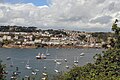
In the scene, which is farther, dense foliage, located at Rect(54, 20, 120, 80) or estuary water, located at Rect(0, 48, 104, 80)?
estuary water, located at Rect(0, 48, 104, 80)

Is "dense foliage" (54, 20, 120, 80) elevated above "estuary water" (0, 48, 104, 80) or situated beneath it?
elevated above

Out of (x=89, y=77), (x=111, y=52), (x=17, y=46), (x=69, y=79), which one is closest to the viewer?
(x=89, y=77)

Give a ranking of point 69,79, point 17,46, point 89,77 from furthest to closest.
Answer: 1. point 17,46
2. point 69,79
3. point 89,77

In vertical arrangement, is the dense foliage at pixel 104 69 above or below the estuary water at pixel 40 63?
above

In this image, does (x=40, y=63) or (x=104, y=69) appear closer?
(x=104, y=69)

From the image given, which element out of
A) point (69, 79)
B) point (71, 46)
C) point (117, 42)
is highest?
point (117, 42)

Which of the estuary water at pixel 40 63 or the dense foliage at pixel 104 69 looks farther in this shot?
the estuary water at pixel 40 63

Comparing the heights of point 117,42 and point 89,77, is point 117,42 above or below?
above

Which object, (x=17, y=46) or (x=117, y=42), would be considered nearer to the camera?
(x=117, y=42)

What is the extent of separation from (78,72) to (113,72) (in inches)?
116

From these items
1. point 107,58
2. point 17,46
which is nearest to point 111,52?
point 107,58

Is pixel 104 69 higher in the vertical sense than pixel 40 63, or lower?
higher

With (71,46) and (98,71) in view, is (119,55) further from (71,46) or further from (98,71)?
(71,46)

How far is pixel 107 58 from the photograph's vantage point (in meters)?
27.6
